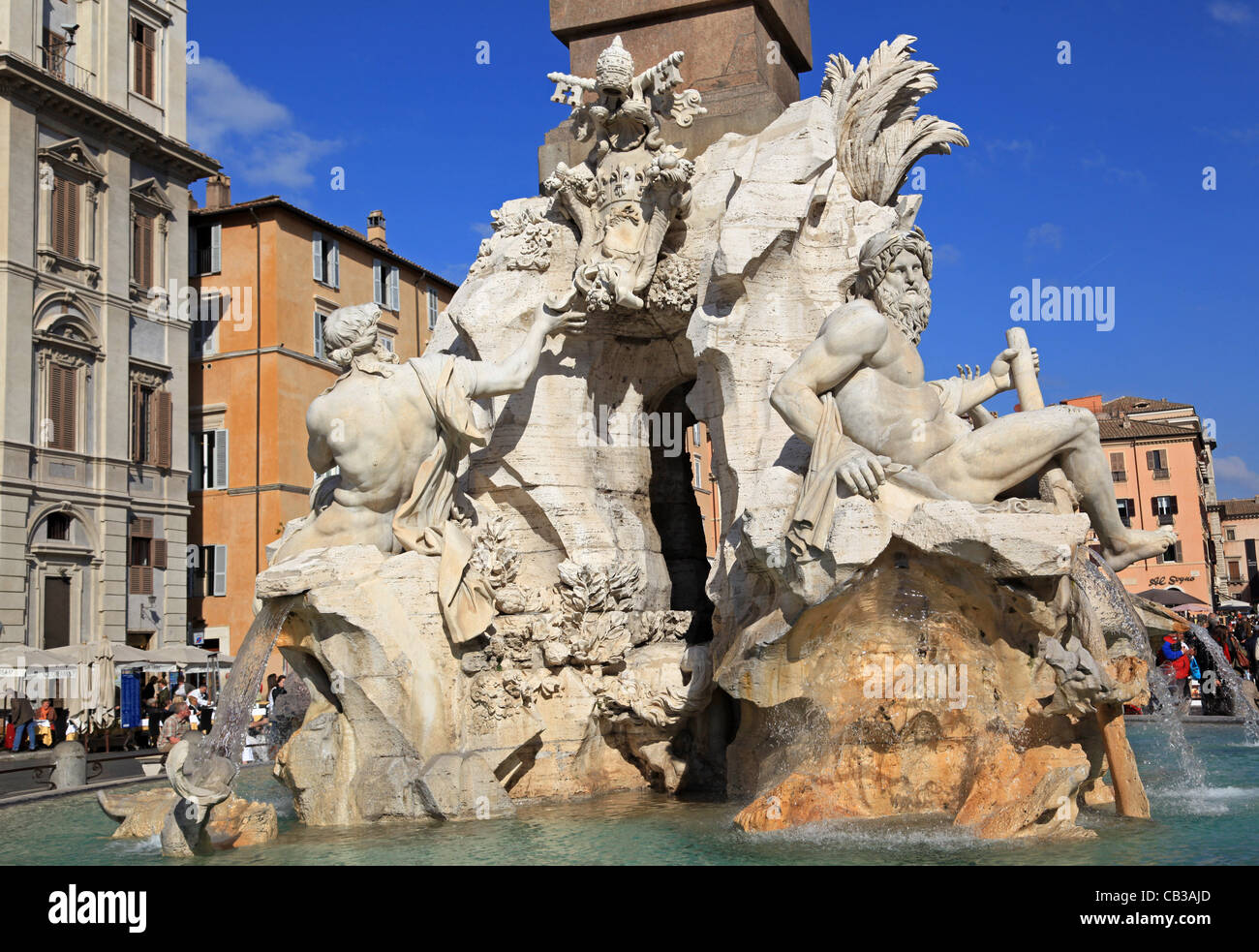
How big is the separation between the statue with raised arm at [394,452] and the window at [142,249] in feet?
73.4

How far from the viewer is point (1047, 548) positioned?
6.54 metres

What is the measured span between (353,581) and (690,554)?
3388mm

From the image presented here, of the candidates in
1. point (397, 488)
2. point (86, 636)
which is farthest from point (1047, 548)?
point (86, 636)

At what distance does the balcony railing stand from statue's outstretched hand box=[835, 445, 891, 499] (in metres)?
24.4

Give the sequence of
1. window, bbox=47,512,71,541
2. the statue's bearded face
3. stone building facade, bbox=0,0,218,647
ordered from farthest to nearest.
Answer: window, bbox=47,512,71,541, stone building facade, bbox=0,0,218,647, the statue's bearded face

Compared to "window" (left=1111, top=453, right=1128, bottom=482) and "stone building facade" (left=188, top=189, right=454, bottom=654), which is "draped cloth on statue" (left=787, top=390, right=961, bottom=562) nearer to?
"stone building facade" (left=188, top=189, right=454, bottom=654)

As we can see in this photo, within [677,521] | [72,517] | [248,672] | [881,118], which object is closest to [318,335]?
[72,517]

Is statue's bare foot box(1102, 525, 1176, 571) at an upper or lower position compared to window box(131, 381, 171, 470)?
lower

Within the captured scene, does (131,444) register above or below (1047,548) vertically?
above

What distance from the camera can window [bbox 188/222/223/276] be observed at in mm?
32344

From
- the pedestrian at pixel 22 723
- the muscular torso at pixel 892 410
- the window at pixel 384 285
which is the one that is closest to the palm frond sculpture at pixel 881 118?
the muscular torso at pixel 892 410

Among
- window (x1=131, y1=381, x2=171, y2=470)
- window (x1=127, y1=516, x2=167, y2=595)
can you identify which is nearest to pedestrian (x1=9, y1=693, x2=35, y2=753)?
window (x1=127, y1=516, x2=167, y2=595)

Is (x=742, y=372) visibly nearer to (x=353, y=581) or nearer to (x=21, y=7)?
(x=353, y=581)

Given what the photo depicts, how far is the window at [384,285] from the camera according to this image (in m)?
34.9
